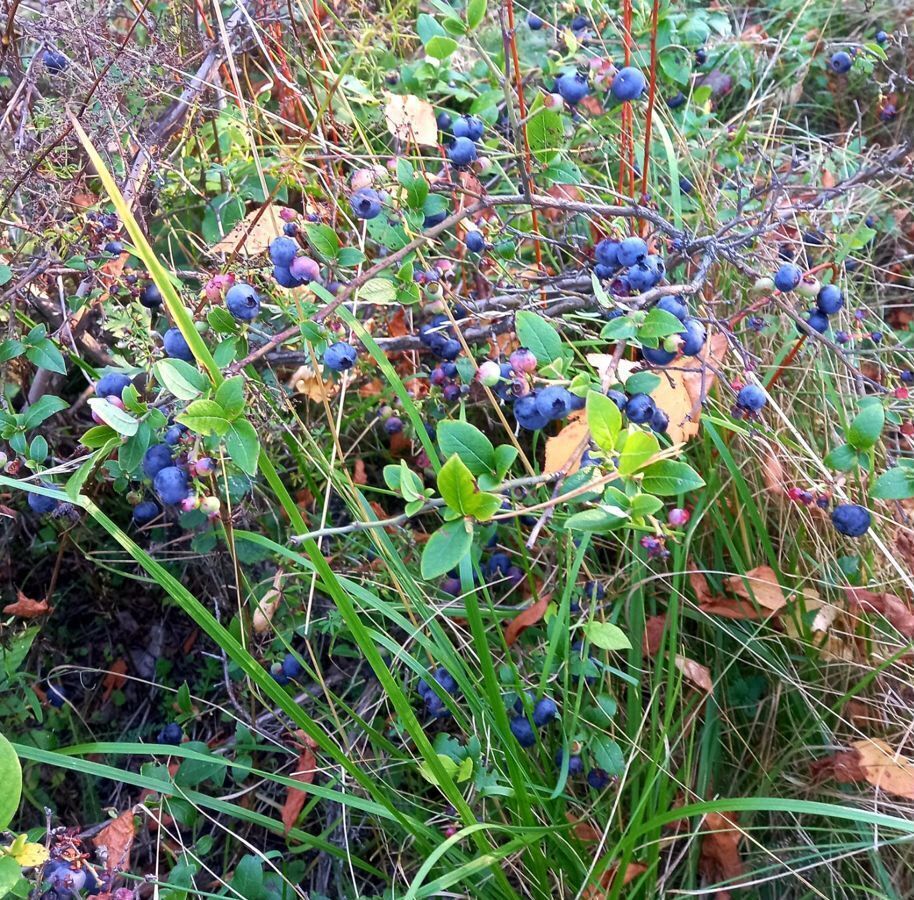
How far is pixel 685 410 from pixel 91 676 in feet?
4.91

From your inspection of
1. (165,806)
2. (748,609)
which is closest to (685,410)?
(748,609)

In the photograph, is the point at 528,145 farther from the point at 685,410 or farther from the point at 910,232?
the point at 910,232

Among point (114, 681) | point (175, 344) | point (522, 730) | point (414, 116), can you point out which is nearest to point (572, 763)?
point (522, 730)

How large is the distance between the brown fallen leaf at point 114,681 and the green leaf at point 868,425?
1648mm

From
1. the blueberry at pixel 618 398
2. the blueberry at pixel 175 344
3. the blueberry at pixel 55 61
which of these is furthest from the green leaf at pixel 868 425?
the blueberry at pixel 55 61

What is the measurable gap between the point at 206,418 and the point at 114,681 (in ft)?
3.74

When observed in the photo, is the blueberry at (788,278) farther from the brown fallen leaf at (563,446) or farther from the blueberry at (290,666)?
the blueberry at (290,666)

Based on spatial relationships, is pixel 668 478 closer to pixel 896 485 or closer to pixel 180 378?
pixel 896 485

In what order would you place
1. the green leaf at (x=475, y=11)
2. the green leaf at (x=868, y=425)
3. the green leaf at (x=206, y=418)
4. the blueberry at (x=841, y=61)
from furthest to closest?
the blueberry at (x=841, y=61)
the green leaf at (x=475, y=11)
the green leaf at (x=868, y=425)
the green leaf at (x=206, y=418)

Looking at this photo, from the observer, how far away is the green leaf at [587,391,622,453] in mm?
1100

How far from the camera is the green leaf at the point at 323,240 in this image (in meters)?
1.38

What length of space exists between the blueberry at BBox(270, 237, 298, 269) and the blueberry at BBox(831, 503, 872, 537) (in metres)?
0.99

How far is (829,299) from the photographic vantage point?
59.5 inches

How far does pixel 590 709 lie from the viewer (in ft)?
5.01
